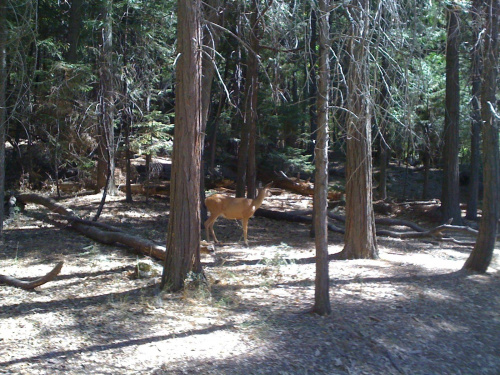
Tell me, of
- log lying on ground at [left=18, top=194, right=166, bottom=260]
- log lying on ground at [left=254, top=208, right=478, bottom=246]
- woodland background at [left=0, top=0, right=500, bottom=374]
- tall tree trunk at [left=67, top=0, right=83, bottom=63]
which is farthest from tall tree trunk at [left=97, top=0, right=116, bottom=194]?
log lying on ground at [left=254, top=208, right=478, bottom=246]

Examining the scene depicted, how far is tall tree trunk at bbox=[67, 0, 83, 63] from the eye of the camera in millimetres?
18000

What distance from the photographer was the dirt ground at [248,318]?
6.04 meters

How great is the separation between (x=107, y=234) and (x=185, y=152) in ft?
17.0

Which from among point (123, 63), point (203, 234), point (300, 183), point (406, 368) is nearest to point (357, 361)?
point (406, 368)

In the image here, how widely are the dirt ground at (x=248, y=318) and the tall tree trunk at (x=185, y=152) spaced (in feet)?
1.87

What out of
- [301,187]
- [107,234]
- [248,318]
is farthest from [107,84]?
[301,187]

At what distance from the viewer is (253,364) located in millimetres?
5980

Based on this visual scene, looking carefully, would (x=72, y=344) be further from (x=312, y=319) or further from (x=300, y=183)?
(x=300, y=183)

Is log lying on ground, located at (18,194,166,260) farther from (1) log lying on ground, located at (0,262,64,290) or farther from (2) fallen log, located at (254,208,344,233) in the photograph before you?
(2) fallen log, located at (254,208,344,233)

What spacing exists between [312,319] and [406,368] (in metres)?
1.49

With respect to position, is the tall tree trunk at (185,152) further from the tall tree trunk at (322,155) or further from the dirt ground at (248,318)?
the tall tree trunk at (322,155)

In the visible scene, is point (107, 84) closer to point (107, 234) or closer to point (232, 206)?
point (107, 234)

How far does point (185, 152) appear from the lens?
8.26 meters

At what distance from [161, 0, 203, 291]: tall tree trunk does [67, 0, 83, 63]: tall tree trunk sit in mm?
11050
